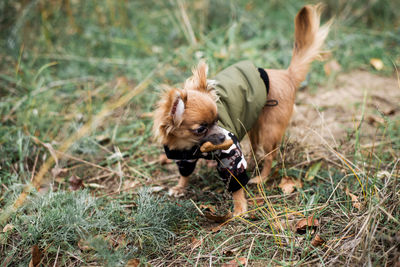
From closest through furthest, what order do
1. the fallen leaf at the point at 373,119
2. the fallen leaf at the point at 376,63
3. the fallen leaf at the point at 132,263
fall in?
the fallen leaf at the point at 132,263 → the fallen leaf at the point at 373,119 → the fallen leaf at the point at 376,63

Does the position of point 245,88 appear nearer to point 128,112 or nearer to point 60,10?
point 128,112

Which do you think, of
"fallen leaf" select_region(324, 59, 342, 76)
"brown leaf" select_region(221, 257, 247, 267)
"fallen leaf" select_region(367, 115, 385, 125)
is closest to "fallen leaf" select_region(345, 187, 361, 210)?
"brown leaf" select_region(221, 257, 247, 267)

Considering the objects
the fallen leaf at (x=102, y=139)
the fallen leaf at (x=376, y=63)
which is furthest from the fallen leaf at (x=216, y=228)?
the fallen leaf at (x=376, y=63)

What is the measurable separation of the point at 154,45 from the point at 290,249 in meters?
4.04

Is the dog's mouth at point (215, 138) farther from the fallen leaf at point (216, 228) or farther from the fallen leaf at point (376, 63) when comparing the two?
the fallen leaf at point (376, 63)

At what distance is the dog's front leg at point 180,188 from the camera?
8.75 ft

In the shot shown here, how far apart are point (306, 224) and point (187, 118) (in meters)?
1.15

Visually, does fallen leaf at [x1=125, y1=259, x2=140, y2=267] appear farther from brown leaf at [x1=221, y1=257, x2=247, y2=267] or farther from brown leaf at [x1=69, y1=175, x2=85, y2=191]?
brown leaf at [x1=69, y1=175, x2=85, y2=191]

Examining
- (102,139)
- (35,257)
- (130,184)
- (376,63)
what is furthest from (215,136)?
(376,63)

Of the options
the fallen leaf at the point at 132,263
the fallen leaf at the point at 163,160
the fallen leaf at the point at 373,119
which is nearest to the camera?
the fallen leaf at the point at 132,263

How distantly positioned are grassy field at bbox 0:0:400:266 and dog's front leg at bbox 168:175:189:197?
7 centimetres

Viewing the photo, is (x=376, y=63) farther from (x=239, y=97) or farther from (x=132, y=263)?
(x=132, y=263)

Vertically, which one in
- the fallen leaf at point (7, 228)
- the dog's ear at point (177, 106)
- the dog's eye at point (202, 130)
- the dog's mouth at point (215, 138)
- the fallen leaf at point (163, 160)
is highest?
the dog's ear at point (177, 106)

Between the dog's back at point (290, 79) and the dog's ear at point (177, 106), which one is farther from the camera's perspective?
the dog's back at point (290, 79)
